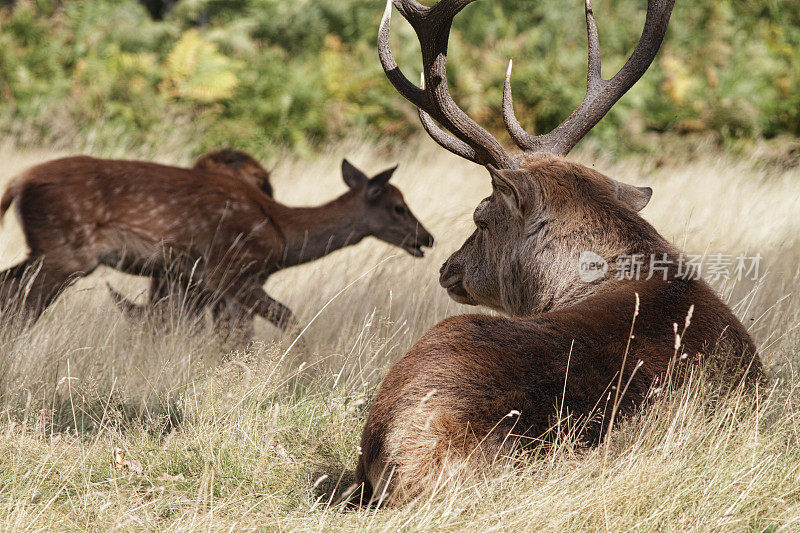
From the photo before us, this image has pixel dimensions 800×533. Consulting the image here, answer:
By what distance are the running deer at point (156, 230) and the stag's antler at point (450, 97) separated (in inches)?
81.0

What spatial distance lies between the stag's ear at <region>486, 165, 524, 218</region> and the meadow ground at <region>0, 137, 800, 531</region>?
42.2 inches

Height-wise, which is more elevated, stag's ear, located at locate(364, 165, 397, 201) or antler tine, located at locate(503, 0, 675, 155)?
antler tine, located at locate(503, 0, 675, 155)

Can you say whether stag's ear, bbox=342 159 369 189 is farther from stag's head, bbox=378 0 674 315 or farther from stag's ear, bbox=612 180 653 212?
stag's ear, bbox=612 180 653 212

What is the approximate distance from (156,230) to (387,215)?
190cm

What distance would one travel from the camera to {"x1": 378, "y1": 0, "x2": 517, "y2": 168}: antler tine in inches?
169

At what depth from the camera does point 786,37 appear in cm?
1360

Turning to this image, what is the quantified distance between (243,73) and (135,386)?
920 centimetres

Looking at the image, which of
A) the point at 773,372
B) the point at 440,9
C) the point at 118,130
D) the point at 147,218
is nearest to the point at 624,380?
the point at 773,372

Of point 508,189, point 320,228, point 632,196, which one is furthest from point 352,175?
point 508,189

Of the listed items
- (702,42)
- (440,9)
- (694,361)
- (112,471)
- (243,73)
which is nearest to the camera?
(694,361)

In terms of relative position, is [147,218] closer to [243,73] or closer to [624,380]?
[624,380]

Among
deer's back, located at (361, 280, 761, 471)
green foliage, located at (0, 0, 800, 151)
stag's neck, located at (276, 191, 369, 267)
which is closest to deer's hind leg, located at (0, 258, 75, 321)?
stag's neck, located at (276, 191, 369, 267)

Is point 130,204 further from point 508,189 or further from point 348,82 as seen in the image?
point 348,82

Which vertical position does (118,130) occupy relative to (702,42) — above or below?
below
